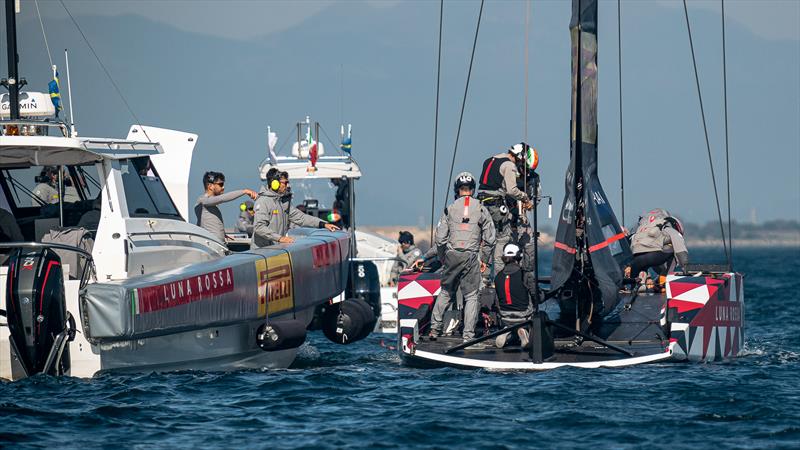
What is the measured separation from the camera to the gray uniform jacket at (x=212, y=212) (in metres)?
15.2

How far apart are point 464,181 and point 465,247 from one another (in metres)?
0.76

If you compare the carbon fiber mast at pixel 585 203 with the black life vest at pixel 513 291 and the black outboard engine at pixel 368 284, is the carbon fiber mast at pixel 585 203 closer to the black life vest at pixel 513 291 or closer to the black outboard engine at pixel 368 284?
the black life vest at pixel 513 291

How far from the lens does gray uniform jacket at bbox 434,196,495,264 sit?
13422 mm

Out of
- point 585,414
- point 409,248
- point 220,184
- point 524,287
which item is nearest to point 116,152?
point 220,184

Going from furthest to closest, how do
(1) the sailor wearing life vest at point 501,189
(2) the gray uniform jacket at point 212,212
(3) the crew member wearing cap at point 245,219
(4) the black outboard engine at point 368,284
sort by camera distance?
(4) the black outboard engine at point 368,284, (3) the crew member wearing cap at point 245,219, (2) the gray uniform jacket at point 212,212, (1) the sailor wearing life vest at point 501,189

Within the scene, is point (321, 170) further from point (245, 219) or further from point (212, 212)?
point (212, 212)

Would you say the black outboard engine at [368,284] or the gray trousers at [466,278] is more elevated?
the gray trousers at [466,278]

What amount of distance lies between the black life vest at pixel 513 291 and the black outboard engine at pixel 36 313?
4338mm

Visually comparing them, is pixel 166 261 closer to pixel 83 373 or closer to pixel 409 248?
pixel 83 373

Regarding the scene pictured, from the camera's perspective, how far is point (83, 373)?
1160 centimetres

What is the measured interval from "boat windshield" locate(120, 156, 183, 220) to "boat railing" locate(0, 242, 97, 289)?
1133mm

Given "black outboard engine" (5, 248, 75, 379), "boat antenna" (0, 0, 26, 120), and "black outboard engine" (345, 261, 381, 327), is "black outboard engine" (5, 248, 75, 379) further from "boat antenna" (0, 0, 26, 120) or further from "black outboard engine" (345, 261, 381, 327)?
"black outboard engine" (345, 261, 381, 327)

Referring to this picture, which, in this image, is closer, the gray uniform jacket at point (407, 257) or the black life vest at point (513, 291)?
the black life vest at point (513, 291)

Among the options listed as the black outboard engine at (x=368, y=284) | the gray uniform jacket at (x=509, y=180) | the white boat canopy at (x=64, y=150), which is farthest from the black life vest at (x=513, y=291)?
the black outboard engine at (x=368, y=284)
